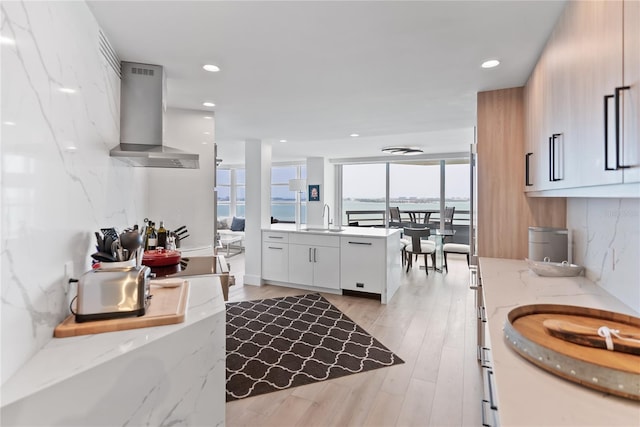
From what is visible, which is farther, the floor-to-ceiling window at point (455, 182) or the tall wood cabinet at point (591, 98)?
the floor-to-ceiling window at point (455, 182)

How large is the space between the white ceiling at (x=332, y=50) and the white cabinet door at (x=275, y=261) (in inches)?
87.5

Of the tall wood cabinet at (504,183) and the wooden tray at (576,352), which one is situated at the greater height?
the tall wood cabinet at (504,183)

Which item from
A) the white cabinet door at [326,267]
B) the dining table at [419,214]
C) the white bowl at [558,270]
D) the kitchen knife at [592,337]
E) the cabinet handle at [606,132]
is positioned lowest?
the white cabinet door at [326,267]

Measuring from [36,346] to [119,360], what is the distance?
0.33 metres

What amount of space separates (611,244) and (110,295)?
2.46m

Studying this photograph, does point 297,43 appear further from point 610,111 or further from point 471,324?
point 471,324

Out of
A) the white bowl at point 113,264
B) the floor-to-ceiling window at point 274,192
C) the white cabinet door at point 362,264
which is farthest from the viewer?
the floor-to-ceiling window at point 274,192

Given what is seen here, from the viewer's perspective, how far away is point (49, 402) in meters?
0.94

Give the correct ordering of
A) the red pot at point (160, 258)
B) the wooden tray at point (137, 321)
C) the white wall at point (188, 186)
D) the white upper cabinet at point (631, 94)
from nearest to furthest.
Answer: the white upper cabinet at point (631, 94) < the wooden tray at point (137, 321) < the red pot at point (160, 258) < the white wall at point (188, 186)

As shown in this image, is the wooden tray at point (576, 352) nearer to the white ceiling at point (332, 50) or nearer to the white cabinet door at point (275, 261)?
the white ceiling at point (332, 50)

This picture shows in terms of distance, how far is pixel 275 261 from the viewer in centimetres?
510

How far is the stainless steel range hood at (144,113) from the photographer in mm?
2270

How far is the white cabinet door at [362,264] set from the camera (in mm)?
4379

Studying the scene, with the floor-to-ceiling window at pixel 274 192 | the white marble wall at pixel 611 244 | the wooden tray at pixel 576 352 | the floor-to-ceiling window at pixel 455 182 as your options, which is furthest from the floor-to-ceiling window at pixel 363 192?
the wooden tray at pixel 576 352
